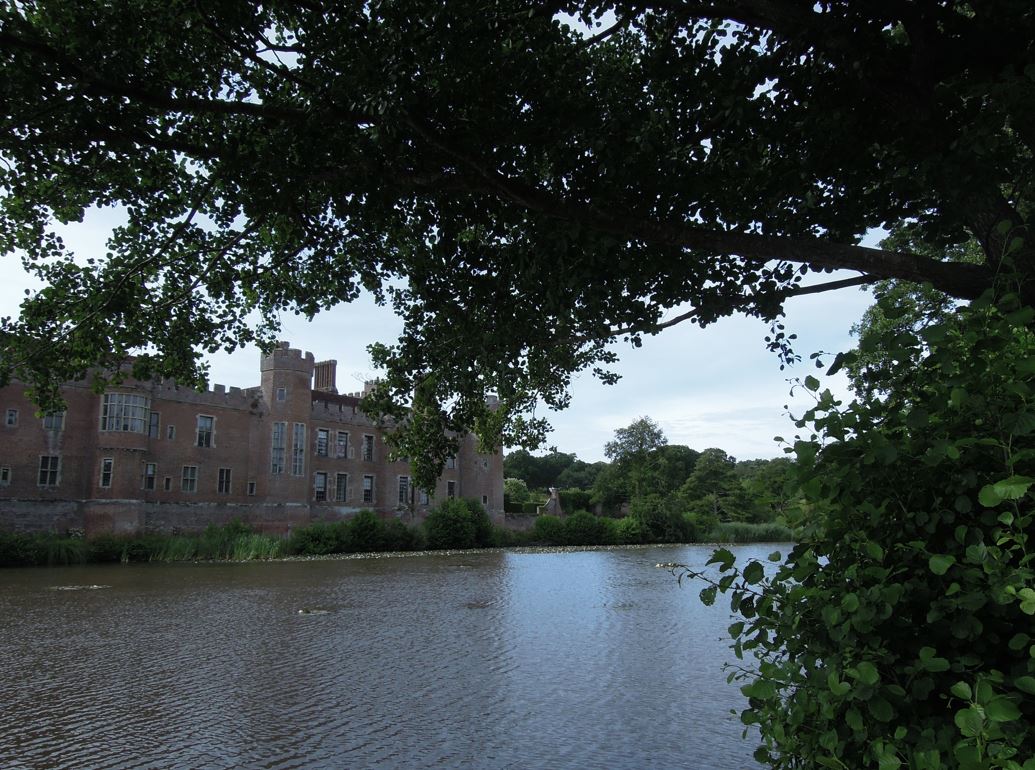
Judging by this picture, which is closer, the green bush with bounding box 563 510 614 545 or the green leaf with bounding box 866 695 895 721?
the green leaf with bounding box 866 695 895 721

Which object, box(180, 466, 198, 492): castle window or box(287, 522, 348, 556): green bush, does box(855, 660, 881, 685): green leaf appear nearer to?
box(287, 522, 348, 556): green bush

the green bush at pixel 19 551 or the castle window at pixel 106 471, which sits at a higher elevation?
the castle window at pixel 106 471

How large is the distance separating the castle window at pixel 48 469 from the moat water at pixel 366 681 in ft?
69.9

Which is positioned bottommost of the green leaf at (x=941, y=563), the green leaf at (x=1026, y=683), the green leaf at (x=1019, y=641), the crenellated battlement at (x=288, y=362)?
the green leaf at (x=1026, y=683)

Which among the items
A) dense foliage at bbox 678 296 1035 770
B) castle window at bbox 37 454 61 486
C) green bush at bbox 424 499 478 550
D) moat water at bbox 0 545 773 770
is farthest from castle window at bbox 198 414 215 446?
dense foliage at bbox 678 296 1035 770

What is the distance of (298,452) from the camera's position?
51.2m

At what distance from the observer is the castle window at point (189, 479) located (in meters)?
45.6

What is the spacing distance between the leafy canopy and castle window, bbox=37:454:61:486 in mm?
37883

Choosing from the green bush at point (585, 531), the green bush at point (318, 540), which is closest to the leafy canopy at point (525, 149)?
the green bush at point (318, 540)

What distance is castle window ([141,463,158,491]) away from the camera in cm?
4347

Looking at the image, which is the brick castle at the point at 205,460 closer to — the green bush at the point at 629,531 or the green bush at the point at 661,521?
the green bush at the point at 629,531

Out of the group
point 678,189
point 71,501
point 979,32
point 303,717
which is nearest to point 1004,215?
point 979,32

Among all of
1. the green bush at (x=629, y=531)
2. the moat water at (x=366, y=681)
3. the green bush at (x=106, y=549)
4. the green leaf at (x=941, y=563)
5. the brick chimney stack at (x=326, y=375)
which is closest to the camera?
the green leaf at (x=941, y=563)

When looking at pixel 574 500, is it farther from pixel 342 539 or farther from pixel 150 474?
pixel 150 474
